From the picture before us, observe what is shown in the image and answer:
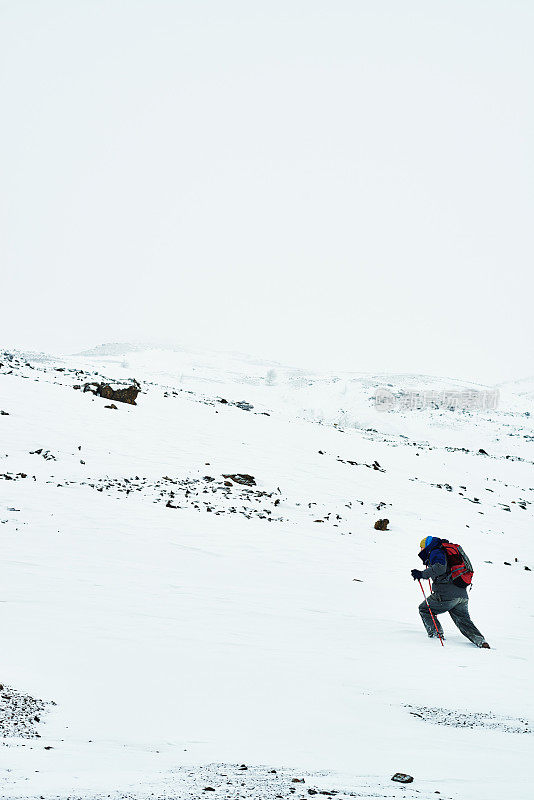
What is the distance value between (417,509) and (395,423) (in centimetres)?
4087

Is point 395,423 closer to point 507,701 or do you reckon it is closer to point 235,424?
point 235,424

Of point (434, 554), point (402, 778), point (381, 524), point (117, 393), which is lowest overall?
point (381, 524)

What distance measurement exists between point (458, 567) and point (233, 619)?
372cm

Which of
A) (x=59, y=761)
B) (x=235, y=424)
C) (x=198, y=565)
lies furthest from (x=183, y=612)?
(x=235, y=424)

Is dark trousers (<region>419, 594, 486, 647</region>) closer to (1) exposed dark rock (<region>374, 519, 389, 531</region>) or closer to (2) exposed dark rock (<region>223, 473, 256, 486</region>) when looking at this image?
(1) exposed dark rock (<region>374, 519, 389, 531</region>)

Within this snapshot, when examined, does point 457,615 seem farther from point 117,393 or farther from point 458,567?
point 117,393

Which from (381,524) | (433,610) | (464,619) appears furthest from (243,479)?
(464,619)

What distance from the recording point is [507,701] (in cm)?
677

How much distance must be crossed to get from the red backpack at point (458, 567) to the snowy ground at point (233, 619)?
1037 millimetres

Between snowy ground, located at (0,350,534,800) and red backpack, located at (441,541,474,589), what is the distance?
104 centimetres

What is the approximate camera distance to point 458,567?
9469mm

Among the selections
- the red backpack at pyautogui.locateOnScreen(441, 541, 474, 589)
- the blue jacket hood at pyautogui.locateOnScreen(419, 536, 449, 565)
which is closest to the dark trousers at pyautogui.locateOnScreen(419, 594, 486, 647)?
the red backpack at pyautogui.locateOnScreen(441, 541, 474, 589)

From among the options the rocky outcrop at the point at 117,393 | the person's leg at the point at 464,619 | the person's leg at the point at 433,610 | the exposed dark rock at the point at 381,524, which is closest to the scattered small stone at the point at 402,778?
the person's leg at the point at 433,610

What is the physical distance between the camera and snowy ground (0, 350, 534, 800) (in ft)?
14.9
